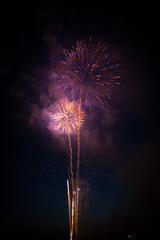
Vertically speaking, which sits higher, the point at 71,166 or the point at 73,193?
the point at 71,166

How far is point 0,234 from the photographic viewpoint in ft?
347

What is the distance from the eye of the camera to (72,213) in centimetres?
1565

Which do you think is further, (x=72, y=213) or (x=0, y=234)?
(x=0, y=234)

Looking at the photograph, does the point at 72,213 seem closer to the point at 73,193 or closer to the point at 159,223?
the point at 73,193

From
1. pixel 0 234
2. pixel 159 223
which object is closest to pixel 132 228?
pixel 159 223

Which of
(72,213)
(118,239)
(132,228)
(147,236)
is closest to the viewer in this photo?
(72,213)

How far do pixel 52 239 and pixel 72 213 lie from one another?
183 m

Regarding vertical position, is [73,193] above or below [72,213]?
above

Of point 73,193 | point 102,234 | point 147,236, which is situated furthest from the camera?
point 102,234

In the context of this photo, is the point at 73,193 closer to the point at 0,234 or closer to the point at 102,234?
the point at 0,234

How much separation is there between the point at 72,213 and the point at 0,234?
12062 centimetres

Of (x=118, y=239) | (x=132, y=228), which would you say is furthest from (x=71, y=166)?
(x=132, y=228)

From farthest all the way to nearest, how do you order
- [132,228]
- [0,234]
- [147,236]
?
[132,228], [147,236], [0,234]

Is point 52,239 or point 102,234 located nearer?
point 52,239
